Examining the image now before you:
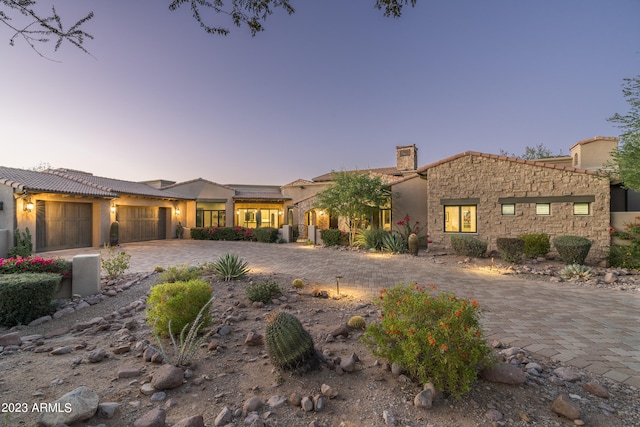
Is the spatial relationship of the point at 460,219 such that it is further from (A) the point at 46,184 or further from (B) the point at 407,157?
(A) the point at 46,184

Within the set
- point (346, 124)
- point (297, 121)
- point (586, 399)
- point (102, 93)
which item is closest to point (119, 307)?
point (586, 399)

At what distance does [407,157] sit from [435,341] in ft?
70.3

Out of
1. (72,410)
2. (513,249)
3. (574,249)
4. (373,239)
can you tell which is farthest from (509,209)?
(72,410)

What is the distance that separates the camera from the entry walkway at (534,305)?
140 inches

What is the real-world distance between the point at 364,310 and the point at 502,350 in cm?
232

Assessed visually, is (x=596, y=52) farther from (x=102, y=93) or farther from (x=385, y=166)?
(x=102, y=93)

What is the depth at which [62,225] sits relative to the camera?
1417cm

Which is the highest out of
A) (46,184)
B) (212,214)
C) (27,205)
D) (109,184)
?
(109,184)

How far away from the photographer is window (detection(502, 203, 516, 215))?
12178mm

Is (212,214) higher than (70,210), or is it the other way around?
(70,210)

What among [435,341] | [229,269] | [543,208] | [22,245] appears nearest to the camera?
[435,341]

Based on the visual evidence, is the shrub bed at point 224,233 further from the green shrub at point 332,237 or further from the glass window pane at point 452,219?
the glass window pane at point 452,219

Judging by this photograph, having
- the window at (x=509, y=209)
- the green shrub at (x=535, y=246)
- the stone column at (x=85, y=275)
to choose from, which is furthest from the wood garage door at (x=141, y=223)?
the green shrub at (x=535, y=246)

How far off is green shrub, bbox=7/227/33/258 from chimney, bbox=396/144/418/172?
23.0 metres
